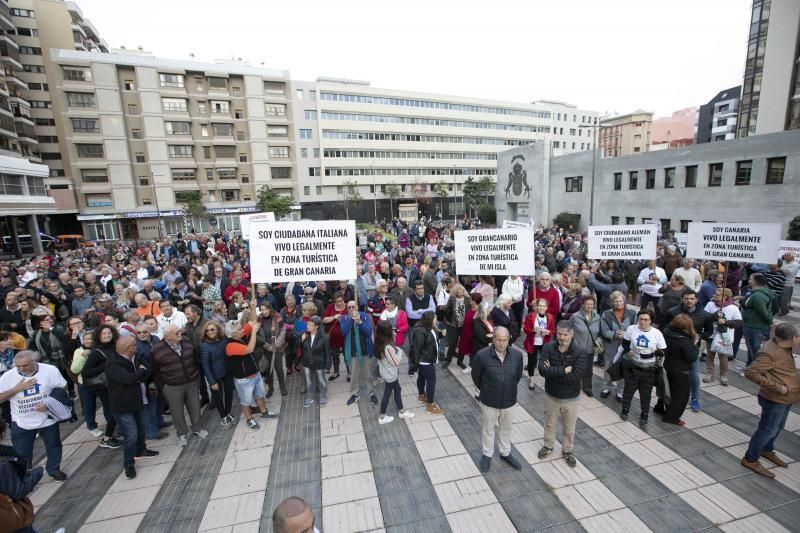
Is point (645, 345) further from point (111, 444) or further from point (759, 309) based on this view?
point (111, 444)

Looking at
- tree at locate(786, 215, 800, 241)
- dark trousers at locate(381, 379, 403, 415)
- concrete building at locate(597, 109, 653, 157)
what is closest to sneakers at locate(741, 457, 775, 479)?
dark trousers at locate(381, 379, 403, 415)

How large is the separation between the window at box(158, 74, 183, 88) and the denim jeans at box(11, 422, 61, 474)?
5350cm

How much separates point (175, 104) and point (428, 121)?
37053 mm

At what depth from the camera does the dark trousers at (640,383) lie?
568 cm

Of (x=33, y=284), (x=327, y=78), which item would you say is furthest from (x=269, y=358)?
(x=327, y=78)

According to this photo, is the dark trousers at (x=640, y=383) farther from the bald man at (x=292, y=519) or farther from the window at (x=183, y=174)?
the window at (x=183, y=174)

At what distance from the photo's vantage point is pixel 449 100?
63844 mm

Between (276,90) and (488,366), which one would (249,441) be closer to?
(488,366)

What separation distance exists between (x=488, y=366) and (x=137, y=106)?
5651 cm

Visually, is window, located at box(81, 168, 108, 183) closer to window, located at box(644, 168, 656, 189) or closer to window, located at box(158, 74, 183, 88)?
window, located at box(158, 74, 183, 88)

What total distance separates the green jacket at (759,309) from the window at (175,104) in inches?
2220

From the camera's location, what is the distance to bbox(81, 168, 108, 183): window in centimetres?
4484

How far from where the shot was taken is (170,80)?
152 ft

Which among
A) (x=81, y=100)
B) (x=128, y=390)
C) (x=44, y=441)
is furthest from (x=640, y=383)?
(x=81, y=100)
